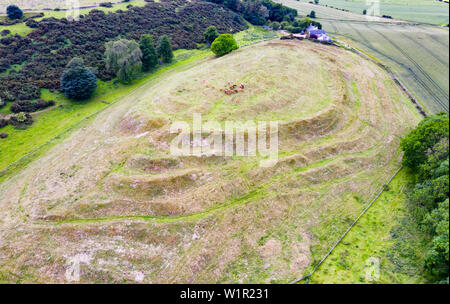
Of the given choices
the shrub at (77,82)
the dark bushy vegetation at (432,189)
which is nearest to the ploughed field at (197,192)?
the dark bushy vegetation at (432,189)

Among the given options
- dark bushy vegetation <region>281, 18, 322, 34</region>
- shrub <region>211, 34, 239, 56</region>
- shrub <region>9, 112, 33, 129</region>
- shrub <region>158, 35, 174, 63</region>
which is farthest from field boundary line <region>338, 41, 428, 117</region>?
shrub <region>9, 112, 33, 129</region>

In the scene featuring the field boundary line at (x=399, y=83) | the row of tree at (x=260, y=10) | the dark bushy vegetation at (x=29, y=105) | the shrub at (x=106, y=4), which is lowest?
the dark bushy vegetation at (x=29, y=105)

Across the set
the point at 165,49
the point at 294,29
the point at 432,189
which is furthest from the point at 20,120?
the point at 294,29

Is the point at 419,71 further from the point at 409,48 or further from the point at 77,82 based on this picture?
the point at 77,82

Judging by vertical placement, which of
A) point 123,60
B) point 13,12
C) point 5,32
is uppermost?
point 13,12

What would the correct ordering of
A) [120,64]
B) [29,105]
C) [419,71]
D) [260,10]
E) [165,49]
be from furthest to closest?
[260,10] < [165,49] < [419,71] < [120,64] < [29,105]

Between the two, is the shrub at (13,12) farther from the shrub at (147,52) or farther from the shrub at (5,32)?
the shrub at (147,52)

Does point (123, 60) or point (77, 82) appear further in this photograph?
point (123, 60)
